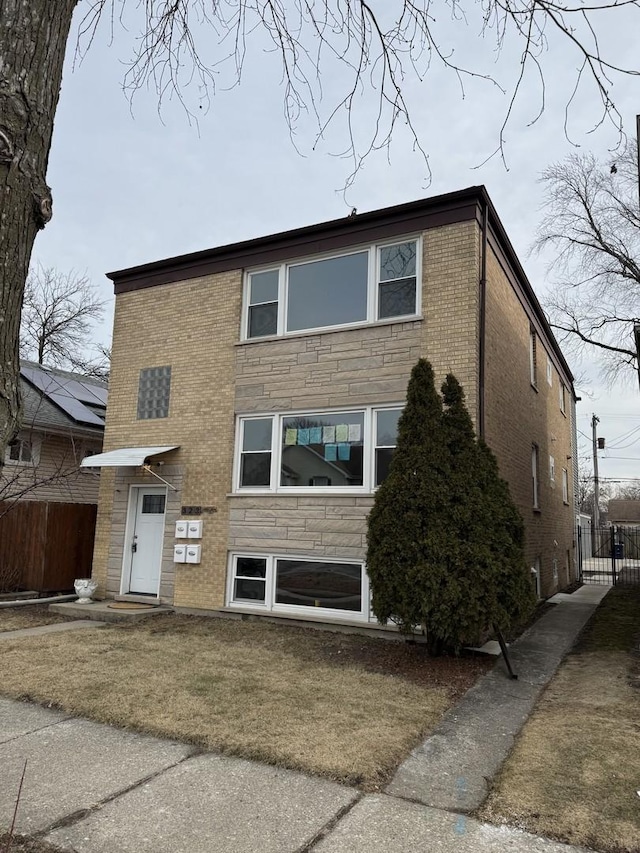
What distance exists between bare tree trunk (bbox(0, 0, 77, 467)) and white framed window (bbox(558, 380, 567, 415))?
1838cm

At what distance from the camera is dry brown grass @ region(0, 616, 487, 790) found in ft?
15.7

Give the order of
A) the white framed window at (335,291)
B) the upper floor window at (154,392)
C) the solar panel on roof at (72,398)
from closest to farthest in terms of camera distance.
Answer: the white framed window at (335,291), the upper floor window at (154,392), the solar panel on roof at (72,398)

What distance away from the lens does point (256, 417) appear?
36.0 feet

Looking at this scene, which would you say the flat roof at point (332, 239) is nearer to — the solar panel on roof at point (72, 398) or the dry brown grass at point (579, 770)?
the solar panel on roof at point (72, 398)

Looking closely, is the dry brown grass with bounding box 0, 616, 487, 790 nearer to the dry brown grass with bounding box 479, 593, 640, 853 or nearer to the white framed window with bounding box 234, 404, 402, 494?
the dry brown grass with bounding box 479, 593, 640, 853

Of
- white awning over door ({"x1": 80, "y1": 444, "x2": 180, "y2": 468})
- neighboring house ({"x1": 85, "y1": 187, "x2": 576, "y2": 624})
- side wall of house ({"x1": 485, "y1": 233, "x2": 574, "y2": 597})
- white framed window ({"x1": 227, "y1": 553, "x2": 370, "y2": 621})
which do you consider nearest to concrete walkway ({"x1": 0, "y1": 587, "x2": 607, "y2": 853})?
white framed window ({"x1": 227, "y1": 553, "x2": 370, "y2": 621})

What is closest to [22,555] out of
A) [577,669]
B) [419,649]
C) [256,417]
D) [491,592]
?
[256,417]

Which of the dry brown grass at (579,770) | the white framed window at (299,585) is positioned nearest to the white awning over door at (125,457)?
the white framed window at (299,585)

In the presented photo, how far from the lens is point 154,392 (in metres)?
12.0

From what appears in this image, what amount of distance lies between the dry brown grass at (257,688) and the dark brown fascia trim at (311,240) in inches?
252

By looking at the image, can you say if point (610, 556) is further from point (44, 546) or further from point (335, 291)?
point (44, 546)

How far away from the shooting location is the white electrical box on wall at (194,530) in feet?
35.7

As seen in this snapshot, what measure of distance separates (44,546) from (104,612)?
2839mm

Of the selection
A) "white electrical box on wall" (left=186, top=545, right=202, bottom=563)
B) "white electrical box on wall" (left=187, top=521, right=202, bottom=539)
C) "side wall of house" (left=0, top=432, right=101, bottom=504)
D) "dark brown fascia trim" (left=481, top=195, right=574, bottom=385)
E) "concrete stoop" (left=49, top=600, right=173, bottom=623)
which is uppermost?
"dark brown fascia trim" (left=481, top=195, right=574, bottom=385)
